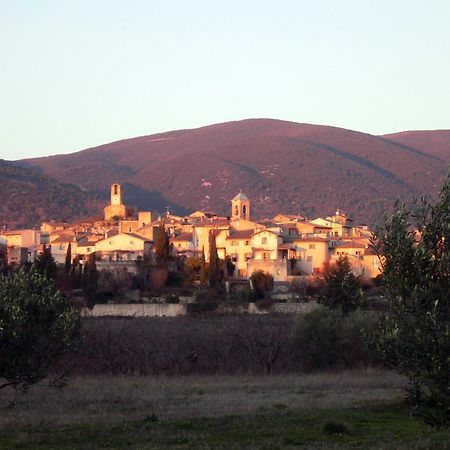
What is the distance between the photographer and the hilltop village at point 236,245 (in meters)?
78.1

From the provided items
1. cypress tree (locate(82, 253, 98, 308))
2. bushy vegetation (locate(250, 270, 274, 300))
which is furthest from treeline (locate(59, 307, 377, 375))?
bushy vegetation (locate(250, 270, 274, 300))

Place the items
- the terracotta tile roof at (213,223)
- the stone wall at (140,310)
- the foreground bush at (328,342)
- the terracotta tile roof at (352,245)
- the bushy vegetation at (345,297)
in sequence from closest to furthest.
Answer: the foreground bush at (328,342) < the bushy vegetation at (345,297) < the stone wall at (140,310) < the terracotta tile roof at (352,245) < the terracotta tile roof at (213,223)

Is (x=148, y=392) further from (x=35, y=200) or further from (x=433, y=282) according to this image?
(x=35, y=200)

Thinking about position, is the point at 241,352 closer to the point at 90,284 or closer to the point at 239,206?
the point at 90,284

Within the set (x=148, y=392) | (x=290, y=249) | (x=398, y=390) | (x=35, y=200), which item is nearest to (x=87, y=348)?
(x=148, y=392)

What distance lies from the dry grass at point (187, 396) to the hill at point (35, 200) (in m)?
130

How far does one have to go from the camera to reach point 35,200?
7008 inches

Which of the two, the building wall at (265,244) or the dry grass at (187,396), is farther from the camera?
the building wall at (265,244)

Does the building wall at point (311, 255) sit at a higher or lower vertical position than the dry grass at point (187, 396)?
higher

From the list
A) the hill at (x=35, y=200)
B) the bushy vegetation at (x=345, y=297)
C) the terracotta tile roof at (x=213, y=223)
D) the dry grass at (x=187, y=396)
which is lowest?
the dry grass at (x=187, y=396)

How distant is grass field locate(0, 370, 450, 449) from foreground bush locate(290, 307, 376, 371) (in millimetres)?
3222

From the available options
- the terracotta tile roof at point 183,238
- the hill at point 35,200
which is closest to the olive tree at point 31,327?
the terracotta tile roof at point 183,238

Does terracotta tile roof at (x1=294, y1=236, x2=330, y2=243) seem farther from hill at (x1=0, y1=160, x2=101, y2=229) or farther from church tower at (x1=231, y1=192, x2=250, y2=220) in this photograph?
hill at (x1=0, y1=160, x2=101, y2=229)

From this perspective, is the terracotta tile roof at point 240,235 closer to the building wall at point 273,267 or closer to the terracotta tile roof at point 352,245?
the terracotta tile roof at point 352,245
